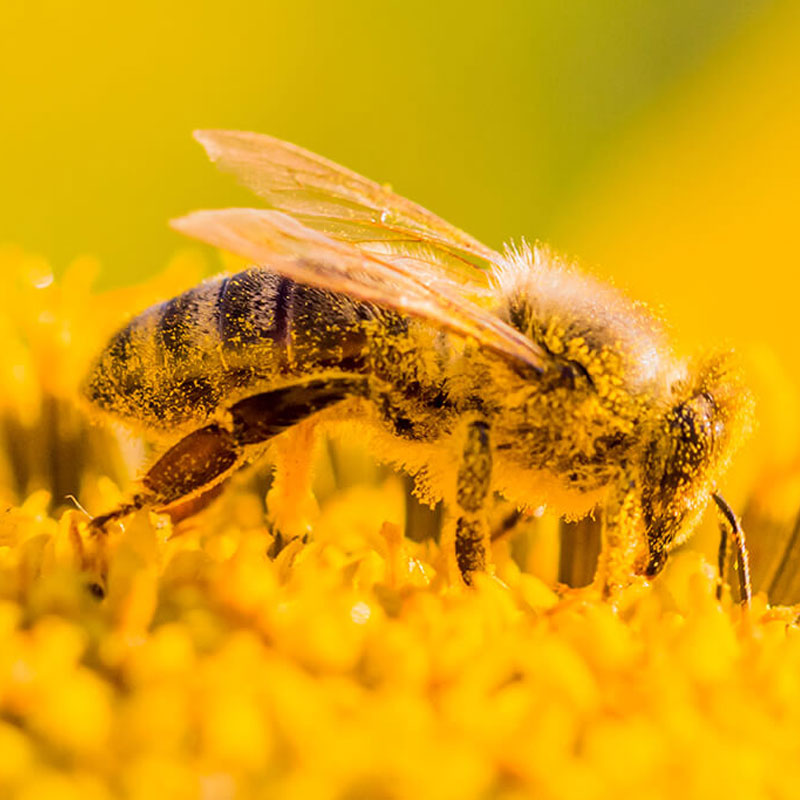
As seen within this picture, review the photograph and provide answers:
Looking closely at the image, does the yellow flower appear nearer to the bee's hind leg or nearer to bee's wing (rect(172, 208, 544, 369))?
the bee's hind leg

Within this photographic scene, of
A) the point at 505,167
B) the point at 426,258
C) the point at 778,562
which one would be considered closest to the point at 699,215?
the point at 505,167

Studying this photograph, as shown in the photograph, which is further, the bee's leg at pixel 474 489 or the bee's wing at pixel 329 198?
the bee's wing at pixel 329 198

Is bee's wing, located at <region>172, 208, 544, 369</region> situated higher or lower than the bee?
higher

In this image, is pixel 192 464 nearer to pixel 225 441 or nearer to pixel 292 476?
pixel 225 441

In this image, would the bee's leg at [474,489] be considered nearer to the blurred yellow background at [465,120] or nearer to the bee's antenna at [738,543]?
the bee's antenna at [738,543]

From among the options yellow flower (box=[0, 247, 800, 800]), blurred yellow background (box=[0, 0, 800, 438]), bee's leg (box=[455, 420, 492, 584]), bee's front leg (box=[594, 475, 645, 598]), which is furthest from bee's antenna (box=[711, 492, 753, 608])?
blurred yellow background (box=[0, 0, 800, 438])

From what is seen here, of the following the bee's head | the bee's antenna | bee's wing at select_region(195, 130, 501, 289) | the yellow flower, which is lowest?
the yellow flower

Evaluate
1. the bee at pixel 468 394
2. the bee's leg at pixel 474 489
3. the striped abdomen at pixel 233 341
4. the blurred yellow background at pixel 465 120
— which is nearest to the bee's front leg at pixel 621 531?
the bee at pixel 468 394

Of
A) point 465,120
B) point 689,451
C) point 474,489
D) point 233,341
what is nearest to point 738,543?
point 689,451
